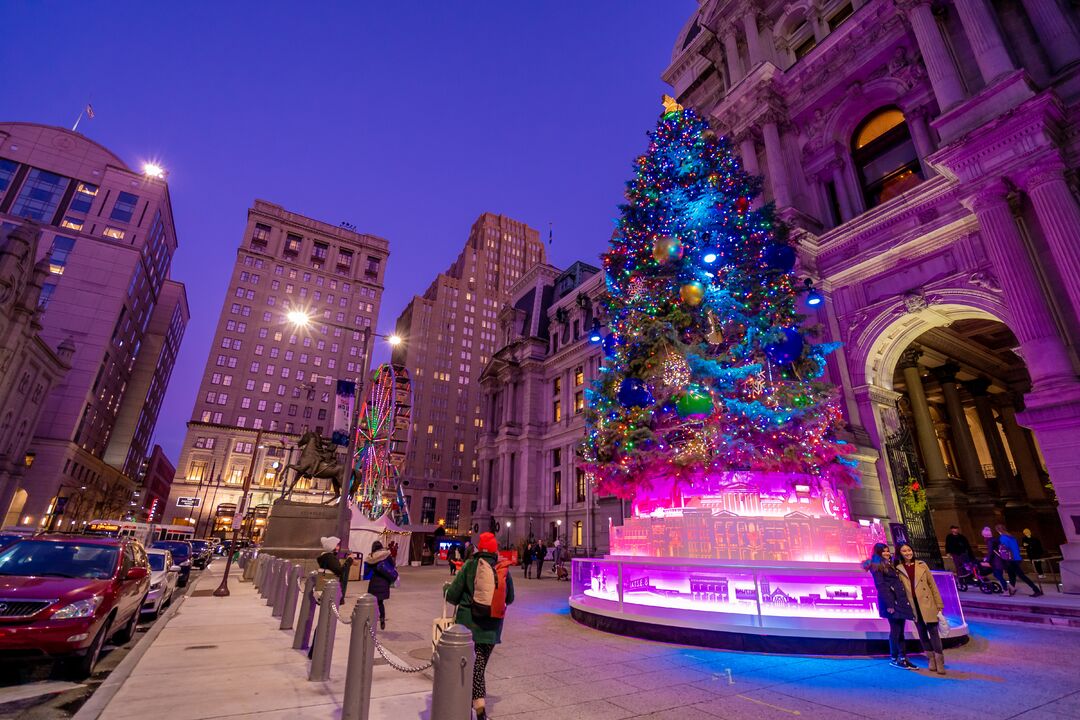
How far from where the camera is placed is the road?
4879mm

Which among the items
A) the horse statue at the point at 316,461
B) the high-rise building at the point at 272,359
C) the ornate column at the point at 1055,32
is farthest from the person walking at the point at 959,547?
the high-rise building at the point at 272,359

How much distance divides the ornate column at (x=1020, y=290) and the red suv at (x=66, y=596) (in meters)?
19.4

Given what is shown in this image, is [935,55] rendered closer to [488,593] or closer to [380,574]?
[488,593]

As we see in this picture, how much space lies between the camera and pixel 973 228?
1492 centimetres

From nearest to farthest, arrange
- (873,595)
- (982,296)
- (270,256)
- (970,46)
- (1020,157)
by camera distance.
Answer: (873,595) → (1020,157) → (982,296) → (970,46) → (270,256)

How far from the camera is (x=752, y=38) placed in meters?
24.5

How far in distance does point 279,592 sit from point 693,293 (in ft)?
43.9

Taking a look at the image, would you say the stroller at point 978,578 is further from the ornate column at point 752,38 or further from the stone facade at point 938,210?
the ornate column at point 752,38

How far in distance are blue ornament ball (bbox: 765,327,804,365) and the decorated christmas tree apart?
4 centimetres

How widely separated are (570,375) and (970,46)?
1389 inches

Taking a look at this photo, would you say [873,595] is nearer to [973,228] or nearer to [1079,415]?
[1079,415]

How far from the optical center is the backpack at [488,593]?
15.9 feet

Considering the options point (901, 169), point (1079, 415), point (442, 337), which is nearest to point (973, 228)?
point (901, 169)

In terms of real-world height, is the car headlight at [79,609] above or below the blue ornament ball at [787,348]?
below
